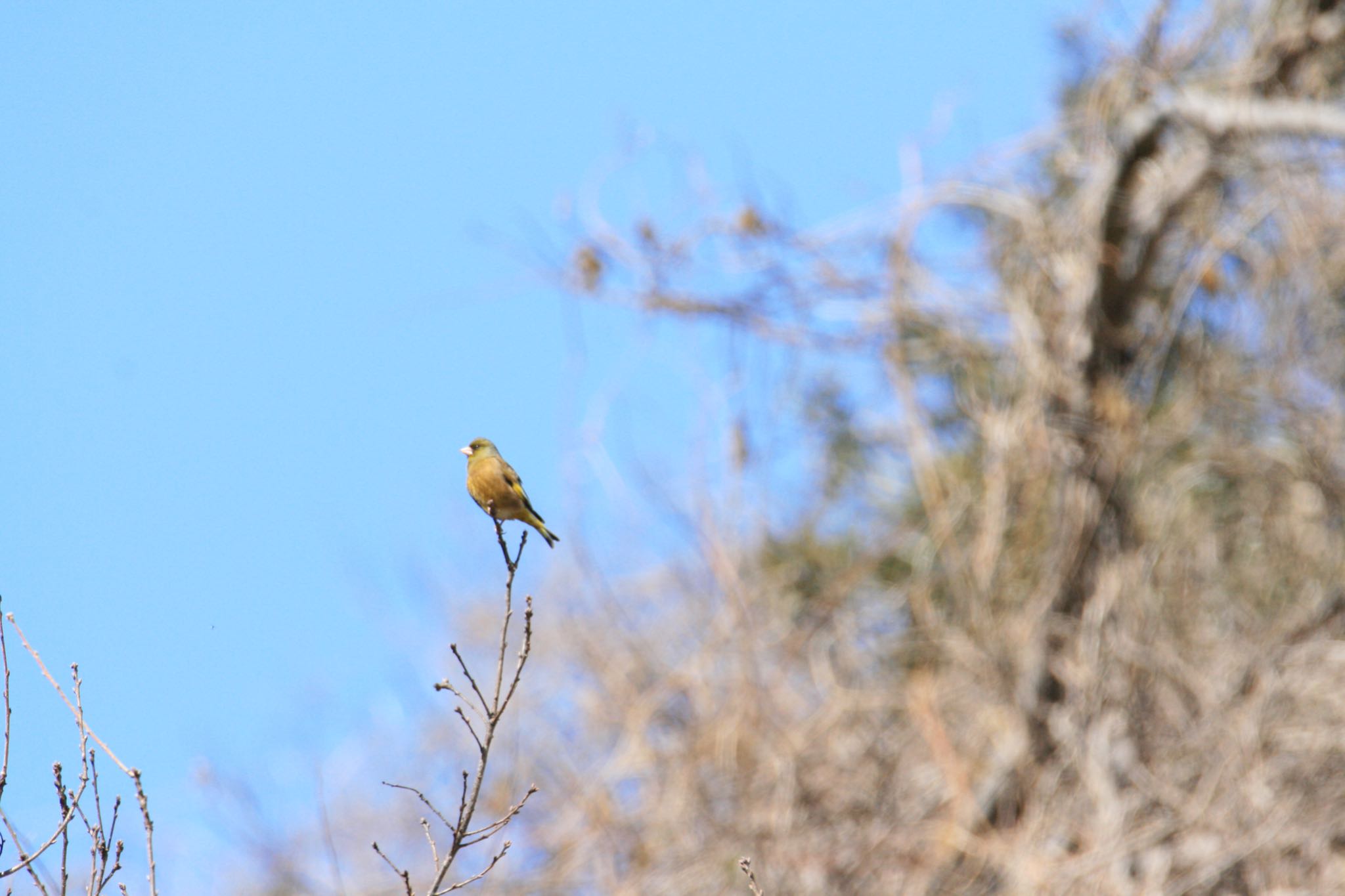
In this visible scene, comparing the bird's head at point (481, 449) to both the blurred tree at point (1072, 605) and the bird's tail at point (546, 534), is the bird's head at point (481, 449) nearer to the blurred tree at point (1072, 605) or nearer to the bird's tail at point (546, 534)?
the bird's tail at point (546, 534)

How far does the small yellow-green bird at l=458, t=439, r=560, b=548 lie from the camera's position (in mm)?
3393

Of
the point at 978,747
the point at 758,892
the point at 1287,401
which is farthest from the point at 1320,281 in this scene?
the point at 758,892

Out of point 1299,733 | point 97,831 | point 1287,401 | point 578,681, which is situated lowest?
point 97,831

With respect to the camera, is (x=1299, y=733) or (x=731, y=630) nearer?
(x=1299, y=733)

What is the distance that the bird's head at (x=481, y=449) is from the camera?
11.6 ft

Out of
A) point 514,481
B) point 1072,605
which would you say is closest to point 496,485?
point 514,481

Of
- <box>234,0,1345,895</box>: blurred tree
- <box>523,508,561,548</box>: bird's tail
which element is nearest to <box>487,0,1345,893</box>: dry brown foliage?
<box>234,0,1345,895</box>: blurred tree

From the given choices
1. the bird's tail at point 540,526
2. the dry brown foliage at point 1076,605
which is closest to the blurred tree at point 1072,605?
the dry brown foliage at point 1076,605

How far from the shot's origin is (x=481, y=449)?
11.8 ft

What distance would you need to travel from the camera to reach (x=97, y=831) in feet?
7.48

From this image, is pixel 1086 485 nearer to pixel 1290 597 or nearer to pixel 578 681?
pixel 1290 597

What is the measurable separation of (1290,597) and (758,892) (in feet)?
14.1

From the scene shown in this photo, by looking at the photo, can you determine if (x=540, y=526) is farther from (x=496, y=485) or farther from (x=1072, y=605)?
(x=1072, y=605)

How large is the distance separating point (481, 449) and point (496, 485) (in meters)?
0.22
